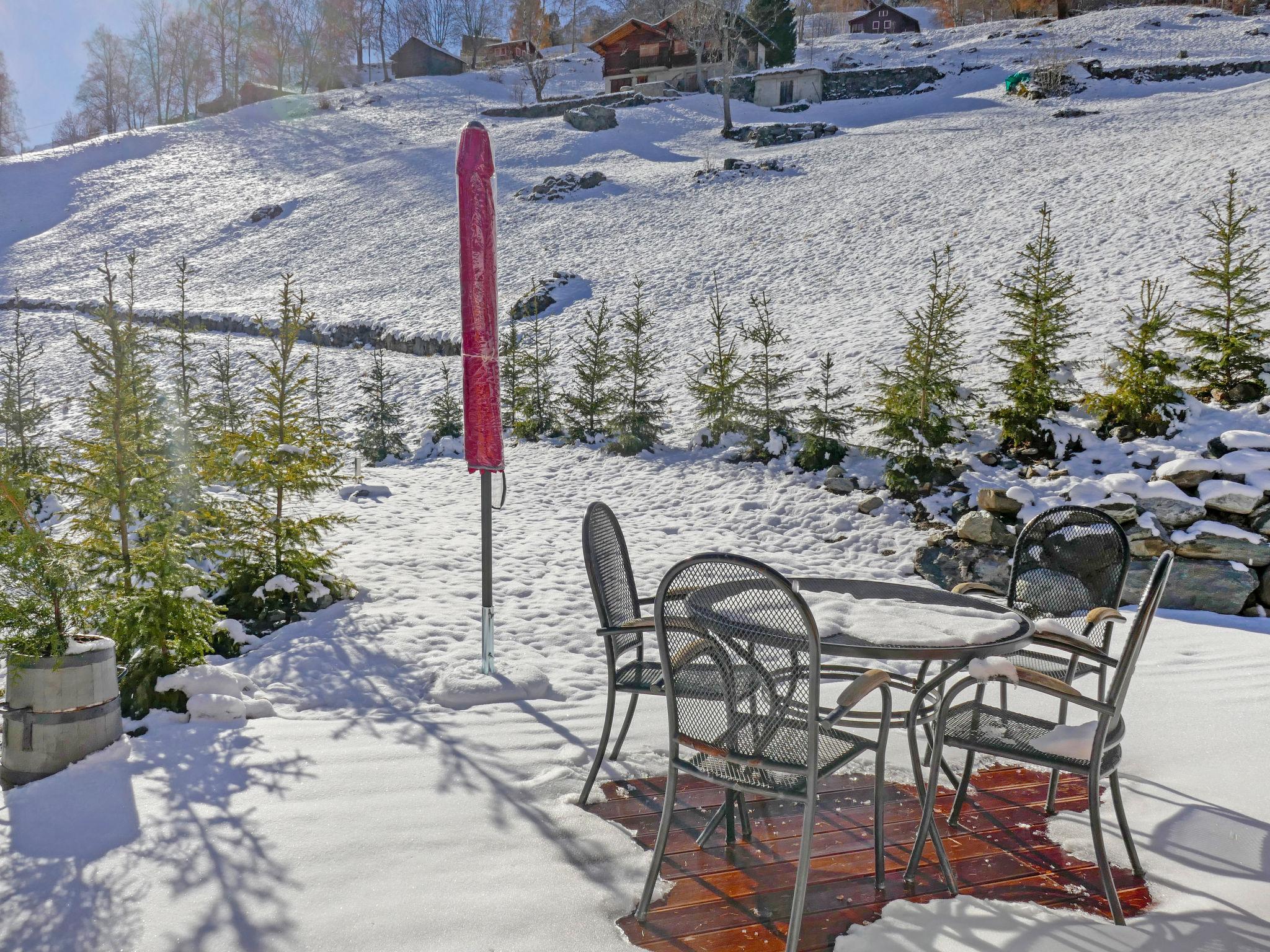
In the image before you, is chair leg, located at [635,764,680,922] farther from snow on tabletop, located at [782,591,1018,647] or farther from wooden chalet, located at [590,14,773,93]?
wooden chalet, located at [590,14,773,93]

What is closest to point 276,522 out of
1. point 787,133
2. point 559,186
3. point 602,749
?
point 602,749

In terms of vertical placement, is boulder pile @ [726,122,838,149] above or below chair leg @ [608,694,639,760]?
above

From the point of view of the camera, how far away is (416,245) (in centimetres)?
2634

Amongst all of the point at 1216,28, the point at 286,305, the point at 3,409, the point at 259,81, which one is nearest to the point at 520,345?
the point at 3,409

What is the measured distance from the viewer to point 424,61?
58.1 meters

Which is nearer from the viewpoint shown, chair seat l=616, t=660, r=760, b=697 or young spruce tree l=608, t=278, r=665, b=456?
chair seat l=616, t=660, r=760, b=697

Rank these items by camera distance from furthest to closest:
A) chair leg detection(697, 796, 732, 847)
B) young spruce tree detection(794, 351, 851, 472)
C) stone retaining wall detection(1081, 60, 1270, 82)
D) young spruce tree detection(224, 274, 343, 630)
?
stone retaining wall detection(1081, 60, 1270, 82) < young spruce tree detection(794, 351, 851, 472) < young spruce tree detection(224, 274, 343, 630) < chair leg detection(697, 796, 732, 847)

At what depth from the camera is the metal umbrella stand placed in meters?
4.59

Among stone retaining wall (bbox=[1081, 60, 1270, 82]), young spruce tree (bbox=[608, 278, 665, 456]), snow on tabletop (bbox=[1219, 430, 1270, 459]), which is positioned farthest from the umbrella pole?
stone retaining wall (bbox=[1081, 60, 1270, 82])

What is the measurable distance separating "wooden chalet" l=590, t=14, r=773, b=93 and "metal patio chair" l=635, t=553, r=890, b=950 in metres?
44.7

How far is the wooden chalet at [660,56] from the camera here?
42656mm

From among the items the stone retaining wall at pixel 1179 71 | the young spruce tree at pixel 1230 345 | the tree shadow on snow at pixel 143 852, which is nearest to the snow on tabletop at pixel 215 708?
the tree shadow on snow at pixel 143 852

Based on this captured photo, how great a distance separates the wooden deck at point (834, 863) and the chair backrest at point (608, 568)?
2.48 feet

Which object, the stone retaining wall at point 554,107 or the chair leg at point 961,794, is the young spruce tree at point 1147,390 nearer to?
the chair leg at point 961,794
